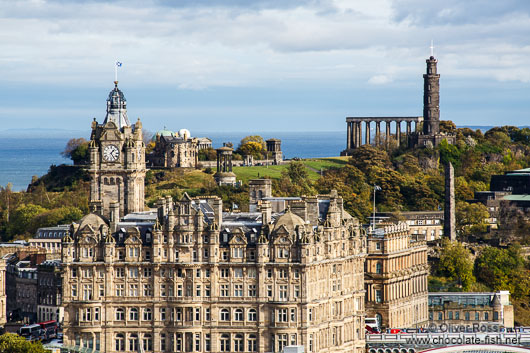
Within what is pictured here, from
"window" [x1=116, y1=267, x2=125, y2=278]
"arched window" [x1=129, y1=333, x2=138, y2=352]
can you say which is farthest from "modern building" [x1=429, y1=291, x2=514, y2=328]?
"window" [x1=116, y1=267, x2=125, y2=278]

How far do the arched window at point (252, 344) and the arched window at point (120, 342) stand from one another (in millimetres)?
12236

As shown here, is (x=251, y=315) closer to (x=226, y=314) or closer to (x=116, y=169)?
(x=226, y=314)

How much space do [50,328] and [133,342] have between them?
17.1 m

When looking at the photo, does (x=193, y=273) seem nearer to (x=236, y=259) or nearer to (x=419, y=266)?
(x=236, y=259)

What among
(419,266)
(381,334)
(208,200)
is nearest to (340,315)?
(381,334)

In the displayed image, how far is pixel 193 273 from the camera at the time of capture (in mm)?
153500

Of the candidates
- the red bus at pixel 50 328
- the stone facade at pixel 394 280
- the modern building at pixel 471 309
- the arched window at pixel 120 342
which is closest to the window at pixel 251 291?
the arched window at pixel 120 342

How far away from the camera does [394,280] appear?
585 ft

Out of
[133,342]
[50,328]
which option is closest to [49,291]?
[50,328]

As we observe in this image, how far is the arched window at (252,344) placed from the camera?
152000mm

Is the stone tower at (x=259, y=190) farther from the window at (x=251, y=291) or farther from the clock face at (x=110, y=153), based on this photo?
the window at (x=251, y=291)

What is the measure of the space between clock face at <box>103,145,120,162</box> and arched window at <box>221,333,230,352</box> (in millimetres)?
31840

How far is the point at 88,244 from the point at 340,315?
25.5m

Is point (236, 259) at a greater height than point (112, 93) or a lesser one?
lesser
